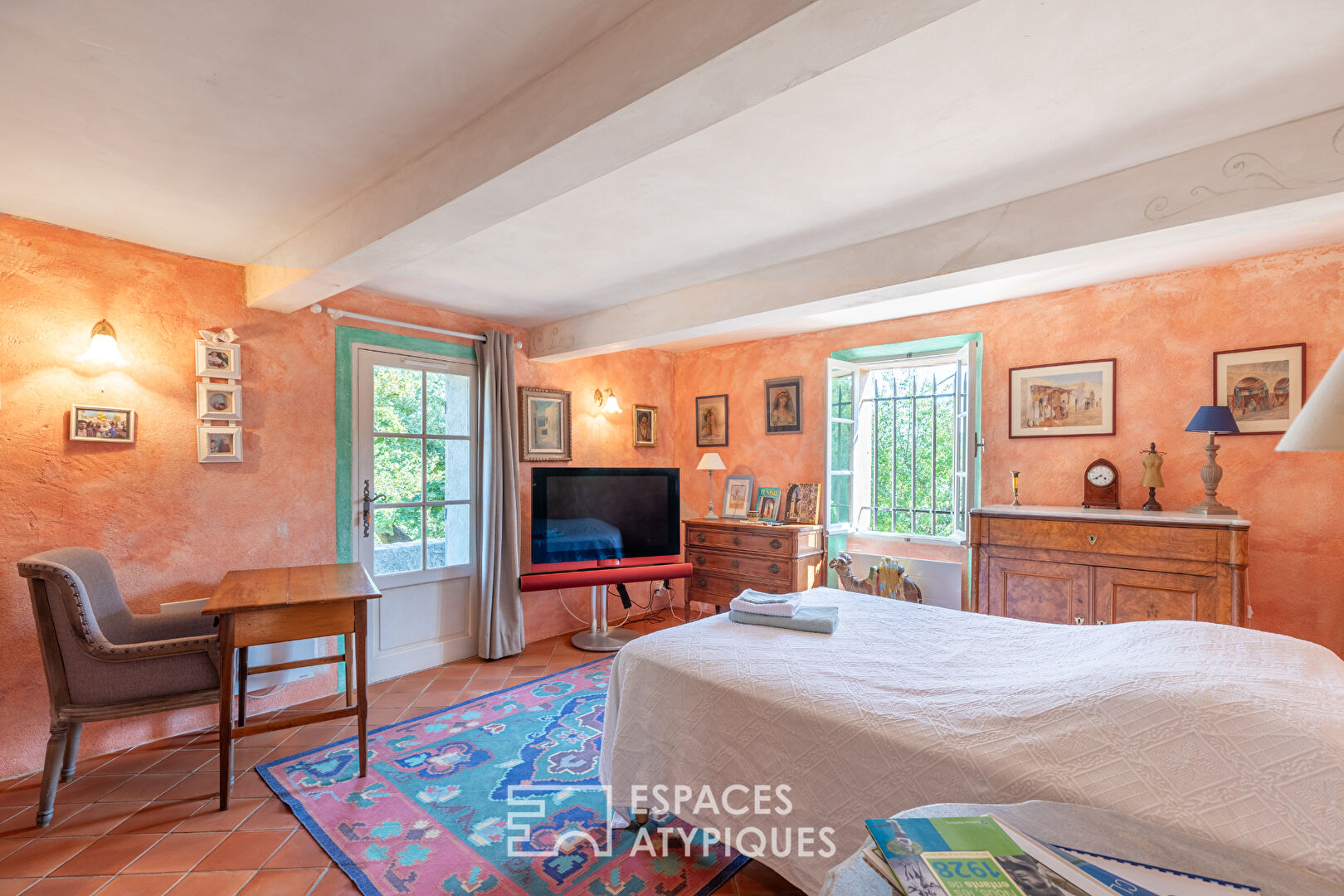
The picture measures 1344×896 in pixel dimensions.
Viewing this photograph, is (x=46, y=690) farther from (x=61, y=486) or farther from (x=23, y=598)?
(x=61, y=486)

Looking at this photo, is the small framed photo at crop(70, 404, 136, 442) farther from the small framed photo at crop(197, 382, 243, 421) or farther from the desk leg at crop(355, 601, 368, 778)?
the desk leg at crop(355, 601, 368, 778)

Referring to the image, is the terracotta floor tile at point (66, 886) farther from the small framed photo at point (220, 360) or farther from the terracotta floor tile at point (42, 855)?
the small framed photo at point (220, 360)

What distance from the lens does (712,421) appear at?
17.5 ft

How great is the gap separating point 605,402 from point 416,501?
5.74ft

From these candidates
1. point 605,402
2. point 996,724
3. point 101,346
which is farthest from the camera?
point 605,402

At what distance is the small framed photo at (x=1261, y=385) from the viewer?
286 cm

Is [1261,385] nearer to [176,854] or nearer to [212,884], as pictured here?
[212,884]

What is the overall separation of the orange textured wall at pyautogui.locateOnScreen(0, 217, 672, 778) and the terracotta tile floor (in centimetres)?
31

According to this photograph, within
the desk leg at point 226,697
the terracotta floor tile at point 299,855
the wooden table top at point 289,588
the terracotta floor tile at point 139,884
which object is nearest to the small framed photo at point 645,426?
the wooden table top at point 289,588

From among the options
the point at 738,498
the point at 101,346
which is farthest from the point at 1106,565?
the point at 101,346

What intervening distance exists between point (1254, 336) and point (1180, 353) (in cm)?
28

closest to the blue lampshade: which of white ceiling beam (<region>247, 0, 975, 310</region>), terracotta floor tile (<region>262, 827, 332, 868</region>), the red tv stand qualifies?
white ceiling beam (<region>247, 0, 975, 310</region>)

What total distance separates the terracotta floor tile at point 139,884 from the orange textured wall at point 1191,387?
4.20m

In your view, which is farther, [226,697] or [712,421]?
[712,421]
